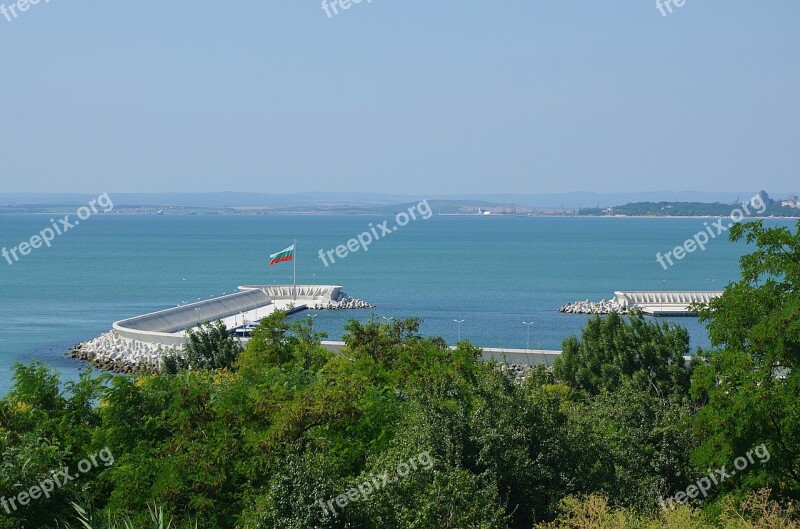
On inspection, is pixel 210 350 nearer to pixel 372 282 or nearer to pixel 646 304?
pixel 646 304

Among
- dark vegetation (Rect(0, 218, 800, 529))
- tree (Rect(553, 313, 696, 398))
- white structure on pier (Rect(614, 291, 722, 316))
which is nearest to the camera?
dark vegetation (Rect(0, 218, 800, 529))

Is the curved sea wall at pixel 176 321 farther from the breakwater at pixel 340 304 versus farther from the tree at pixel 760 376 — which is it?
the tree at pixel 760 376

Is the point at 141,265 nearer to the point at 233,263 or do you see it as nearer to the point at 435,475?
the point at 233,263

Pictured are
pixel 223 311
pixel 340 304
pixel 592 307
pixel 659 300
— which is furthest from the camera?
pixel 659 300

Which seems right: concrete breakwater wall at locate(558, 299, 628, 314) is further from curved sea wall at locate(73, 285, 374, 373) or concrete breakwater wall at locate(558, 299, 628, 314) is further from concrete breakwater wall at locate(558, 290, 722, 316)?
curved sea wall at locate(73, 285, 374, 373)

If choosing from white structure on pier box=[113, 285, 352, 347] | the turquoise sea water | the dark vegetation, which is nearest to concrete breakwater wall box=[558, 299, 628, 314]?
the turquoise sea water

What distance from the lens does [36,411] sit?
835 inches

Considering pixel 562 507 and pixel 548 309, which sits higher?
pixel 562 507

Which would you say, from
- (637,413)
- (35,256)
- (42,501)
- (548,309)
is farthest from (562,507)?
(35,256)

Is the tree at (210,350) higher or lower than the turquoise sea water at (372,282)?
higher

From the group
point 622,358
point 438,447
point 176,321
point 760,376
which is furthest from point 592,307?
point 438,447

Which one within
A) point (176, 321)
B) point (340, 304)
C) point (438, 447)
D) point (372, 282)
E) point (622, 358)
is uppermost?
point (438, 447)

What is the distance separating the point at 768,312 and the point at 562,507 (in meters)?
6.08

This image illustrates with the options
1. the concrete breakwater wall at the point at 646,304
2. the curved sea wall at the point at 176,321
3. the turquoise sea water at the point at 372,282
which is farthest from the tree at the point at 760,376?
the concrete breakwater wall at the point at 646,304
